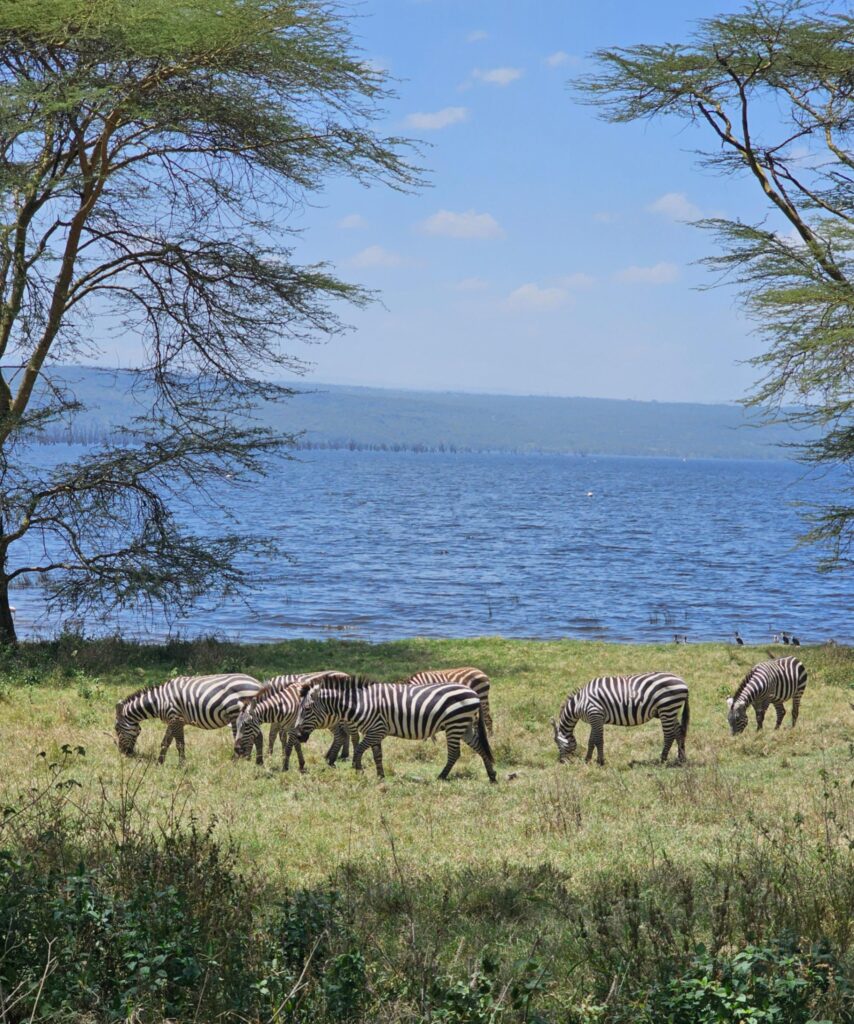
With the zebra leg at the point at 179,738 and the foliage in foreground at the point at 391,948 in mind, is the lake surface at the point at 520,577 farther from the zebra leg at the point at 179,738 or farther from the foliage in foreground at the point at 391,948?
the foliage in foreground at the point at 391,948

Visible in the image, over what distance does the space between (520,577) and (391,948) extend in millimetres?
46660

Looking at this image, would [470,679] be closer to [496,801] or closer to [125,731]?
[496,801]

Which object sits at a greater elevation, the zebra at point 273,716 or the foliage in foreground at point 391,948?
the foliage in foreground at point 391,948

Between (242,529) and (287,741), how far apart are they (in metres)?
63.0

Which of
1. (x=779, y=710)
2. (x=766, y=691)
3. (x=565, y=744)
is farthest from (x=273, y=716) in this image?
(x=779, y=710)

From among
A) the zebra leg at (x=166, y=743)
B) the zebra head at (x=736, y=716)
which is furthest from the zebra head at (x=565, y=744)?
the zebra leg at (x=166, y=743)

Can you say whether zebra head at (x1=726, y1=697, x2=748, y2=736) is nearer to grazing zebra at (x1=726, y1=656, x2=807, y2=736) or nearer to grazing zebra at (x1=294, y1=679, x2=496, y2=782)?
grazing zebra at (x1=726, y1=656, x2=807, y2=736)

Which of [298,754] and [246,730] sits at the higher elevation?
[246,730]

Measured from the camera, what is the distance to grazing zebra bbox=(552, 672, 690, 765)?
1435cm

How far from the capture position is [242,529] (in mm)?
75250

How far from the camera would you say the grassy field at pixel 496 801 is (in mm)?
7273

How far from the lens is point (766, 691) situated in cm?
1673

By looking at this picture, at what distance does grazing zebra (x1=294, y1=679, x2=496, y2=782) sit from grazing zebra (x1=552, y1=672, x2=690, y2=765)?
1.75 m

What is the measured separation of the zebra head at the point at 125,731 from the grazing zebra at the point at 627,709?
5618 millimetres
